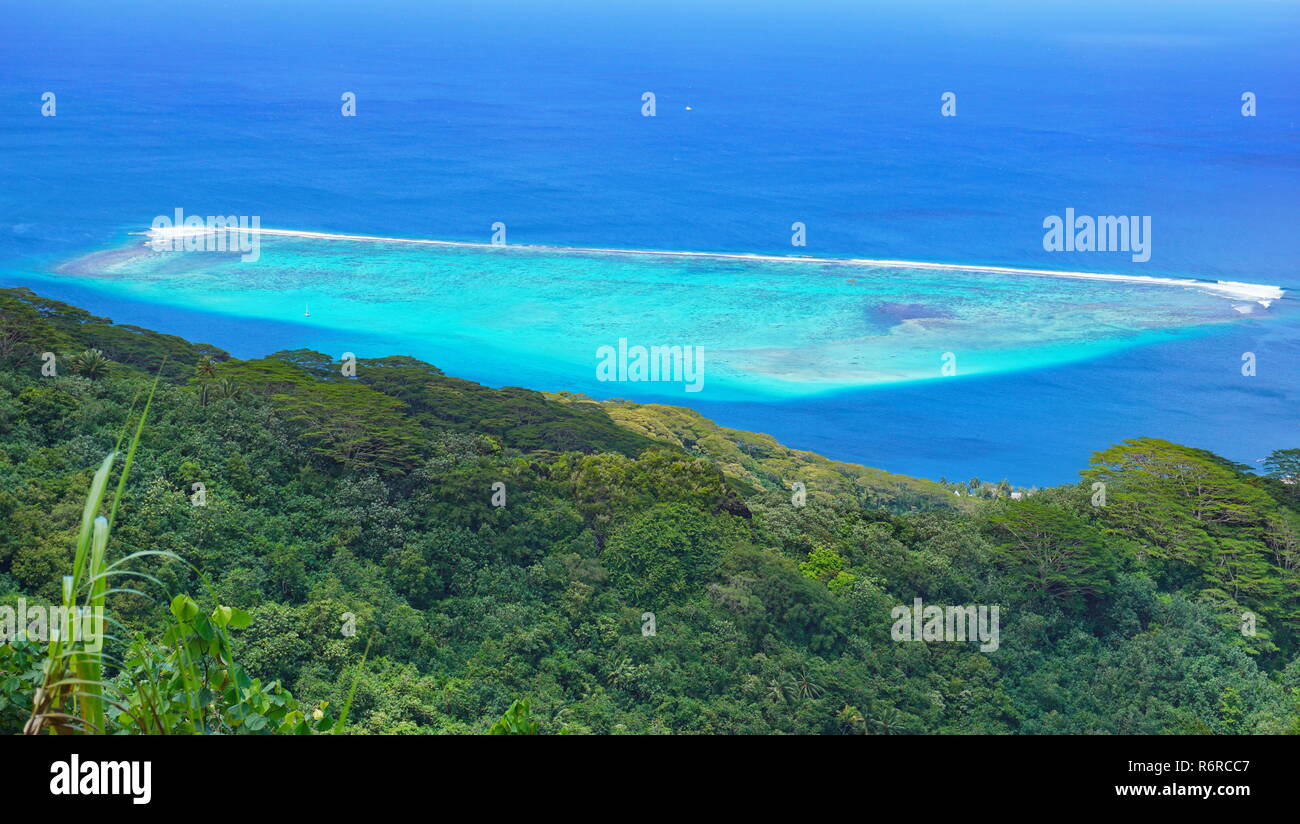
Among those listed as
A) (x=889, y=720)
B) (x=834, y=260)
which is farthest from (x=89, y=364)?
(x=834, y=260)

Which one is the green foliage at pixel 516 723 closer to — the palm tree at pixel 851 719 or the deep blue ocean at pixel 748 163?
the palm tree at pixel 851 719

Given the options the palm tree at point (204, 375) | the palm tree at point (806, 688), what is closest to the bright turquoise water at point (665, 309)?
the palm tree at point (204, 375)

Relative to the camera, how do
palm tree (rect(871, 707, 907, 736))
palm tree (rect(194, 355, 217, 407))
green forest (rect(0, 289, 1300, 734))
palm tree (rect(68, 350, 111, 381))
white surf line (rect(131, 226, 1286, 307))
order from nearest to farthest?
green forest (rect(0, 289, 1300, 734)) < palm tree (rect(871, 707, 907, 736)) < palm tree (rect(194, 355, 217, 407)) < palm tree (rect(68, 350, 111, 381)) < white surf line (rect(131, 226, 1286, 307))

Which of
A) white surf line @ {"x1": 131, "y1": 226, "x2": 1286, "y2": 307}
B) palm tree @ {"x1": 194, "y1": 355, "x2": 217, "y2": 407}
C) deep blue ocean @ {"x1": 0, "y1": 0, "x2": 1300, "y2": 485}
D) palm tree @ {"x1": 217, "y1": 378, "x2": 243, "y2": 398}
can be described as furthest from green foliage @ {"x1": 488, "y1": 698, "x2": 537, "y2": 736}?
white surf line @ {"x1": 131, "y1": 226, "x2": 1286, "y2": 307}

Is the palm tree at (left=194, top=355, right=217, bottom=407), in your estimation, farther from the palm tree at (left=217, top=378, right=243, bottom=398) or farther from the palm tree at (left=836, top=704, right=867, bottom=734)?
the palm tree at (left=836, top=704, right=867, bottom=734)

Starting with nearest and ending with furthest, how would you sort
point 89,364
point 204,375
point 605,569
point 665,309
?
point 605,569
point 89,364
point 204,375
point 665,309

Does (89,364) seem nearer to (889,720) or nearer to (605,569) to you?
(605,569)
